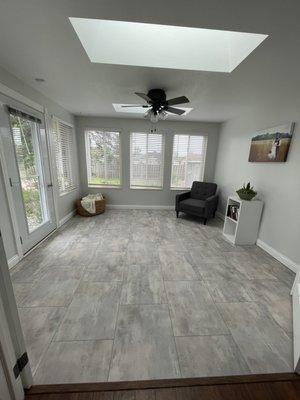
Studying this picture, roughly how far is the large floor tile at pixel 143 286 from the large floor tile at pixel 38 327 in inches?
24.5

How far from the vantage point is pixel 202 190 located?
4.55 meters

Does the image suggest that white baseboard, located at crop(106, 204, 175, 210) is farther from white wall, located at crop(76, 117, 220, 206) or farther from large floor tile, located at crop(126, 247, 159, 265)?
large floor tile, located at crop(126, 247, 159, 265)

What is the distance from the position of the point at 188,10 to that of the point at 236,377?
8.10ft

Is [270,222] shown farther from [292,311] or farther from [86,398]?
[86,398]

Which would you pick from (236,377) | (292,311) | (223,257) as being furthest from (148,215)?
(236,377)

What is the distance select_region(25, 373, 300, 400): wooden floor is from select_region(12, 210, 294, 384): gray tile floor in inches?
2.0

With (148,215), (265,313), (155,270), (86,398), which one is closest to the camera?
(86,398)

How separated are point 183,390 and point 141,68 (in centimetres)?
279

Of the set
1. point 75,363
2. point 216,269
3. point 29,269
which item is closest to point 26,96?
point 29,269

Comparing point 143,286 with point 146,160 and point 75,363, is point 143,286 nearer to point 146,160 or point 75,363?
point 75,363

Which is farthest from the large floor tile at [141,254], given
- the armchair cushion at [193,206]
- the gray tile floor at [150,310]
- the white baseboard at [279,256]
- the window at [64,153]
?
the window at [64,153]

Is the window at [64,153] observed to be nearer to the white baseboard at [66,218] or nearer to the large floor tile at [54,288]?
the white baseboard at [66,218]

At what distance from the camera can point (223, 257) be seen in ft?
9.02

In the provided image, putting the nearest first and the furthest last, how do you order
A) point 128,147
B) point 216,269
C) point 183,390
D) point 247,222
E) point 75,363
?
point 183,390, point 75,363, point 216,269, point 247,222, point 128,147
